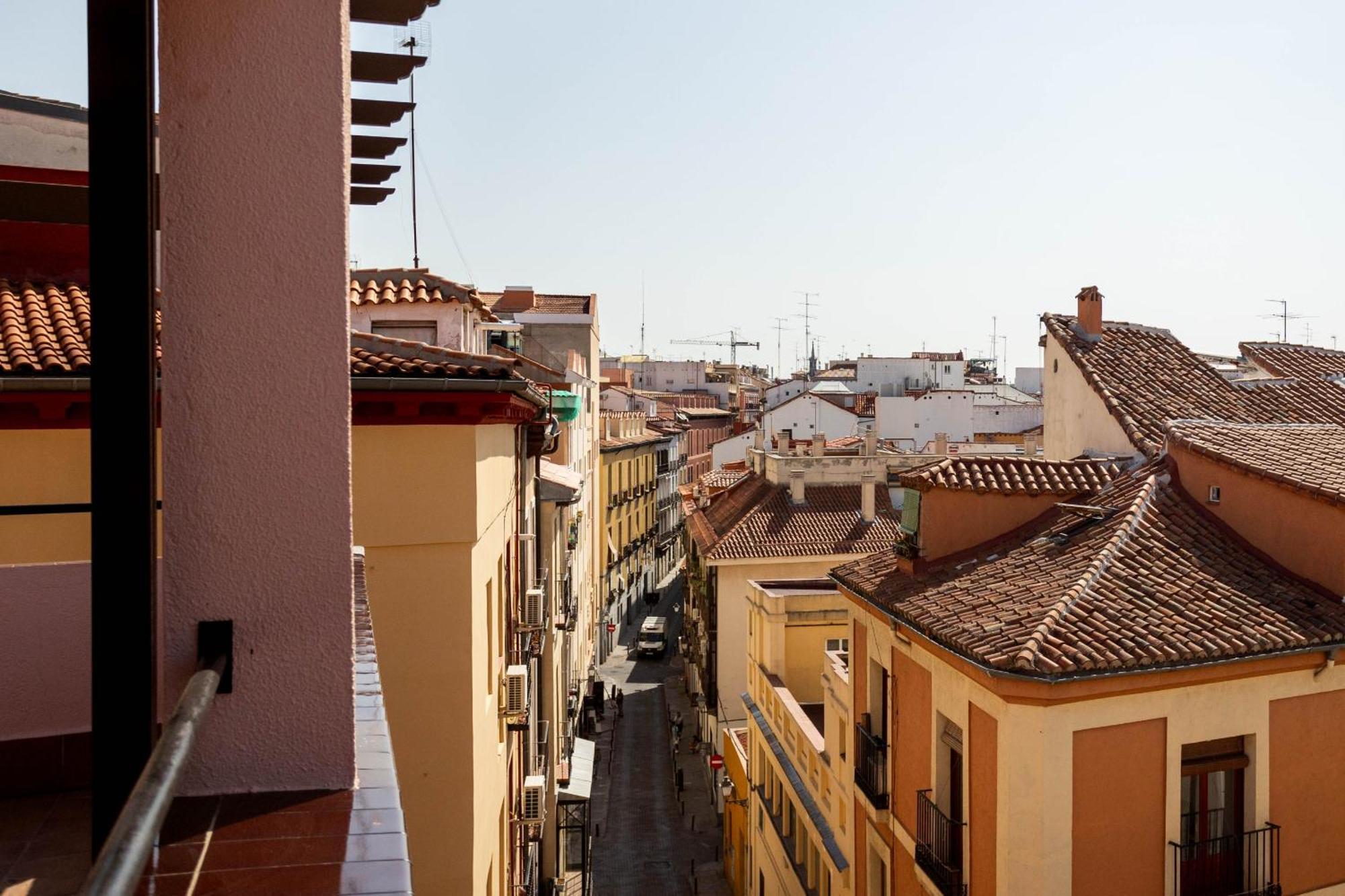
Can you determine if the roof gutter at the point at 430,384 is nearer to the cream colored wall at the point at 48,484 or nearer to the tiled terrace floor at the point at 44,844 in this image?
the cream colored wall at the point at 48,484

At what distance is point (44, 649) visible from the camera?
339cm

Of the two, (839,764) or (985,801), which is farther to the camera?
(839,764)

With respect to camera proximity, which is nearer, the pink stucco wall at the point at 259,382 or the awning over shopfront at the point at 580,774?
the pink stucco wall at the point at 259,382

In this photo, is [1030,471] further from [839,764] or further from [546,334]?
[546,334]

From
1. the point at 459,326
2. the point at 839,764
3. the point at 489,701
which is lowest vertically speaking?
the point at 839,764

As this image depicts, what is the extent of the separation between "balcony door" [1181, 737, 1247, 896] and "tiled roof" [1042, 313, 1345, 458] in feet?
16.8

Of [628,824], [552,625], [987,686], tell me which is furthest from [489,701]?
[628,824]

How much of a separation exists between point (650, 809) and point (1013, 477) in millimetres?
19740

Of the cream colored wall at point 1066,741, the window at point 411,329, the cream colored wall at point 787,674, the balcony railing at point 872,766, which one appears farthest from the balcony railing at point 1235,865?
the window at point 411,329

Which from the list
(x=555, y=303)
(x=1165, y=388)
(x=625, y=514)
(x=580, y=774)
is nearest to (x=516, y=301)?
(x=555, y=303)

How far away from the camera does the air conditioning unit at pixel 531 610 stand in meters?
14.2

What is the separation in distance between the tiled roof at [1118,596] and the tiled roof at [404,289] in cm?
646

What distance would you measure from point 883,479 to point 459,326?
64.9 feet

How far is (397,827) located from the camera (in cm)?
234
